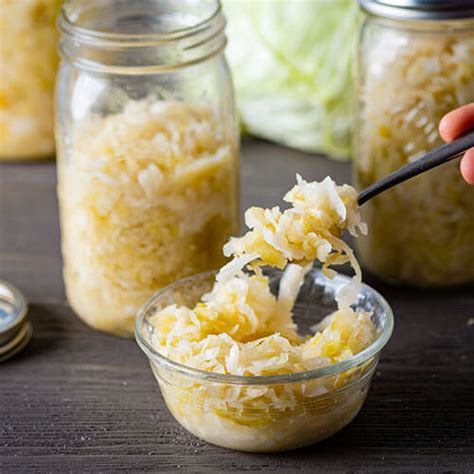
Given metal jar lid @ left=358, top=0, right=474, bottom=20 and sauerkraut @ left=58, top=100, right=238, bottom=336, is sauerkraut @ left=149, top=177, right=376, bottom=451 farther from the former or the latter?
metal jar lid @ left=358, top=0, right=474, bottom=20

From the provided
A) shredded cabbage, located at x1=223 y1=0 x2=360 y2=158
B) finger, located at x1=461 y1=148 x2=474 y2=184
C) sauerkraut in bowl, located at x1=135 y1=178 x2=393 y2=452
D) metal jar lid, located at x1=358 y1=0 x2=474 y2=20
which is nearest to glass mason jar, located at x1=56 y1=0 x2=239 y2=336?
sauerkraut in bowl, located at x1=135 y1=178 x2=393 y2=452

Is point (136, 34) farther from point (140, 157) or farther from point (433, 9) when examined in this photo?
point (433, 9)

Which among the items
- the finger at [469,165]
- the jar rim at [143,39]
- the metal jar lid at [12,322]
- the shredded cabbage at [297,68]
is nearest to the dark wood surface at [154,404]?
the metal jar lid at [12,322]

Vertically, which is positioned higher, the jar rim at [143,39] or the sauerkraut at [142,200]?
the jar rim at [143,39]

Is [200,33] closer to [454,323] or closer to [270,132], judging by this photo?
[454,323]

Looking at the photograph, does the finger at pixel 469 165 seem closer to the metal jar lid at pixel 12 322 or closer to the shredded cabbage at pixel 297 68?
the metal jar lid at pixel 12 322

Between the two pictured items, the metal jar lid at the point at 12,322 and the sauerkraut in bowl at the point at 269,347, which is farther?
the metal jar lid at the point at 12,322

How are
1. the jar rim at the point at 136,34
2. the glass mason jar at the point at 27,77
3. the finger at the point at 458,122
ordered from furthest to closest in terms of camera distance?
the glass mason jar at the point at 27,77 < the jar rim at the point at 136,34 < the finger at the point at 458,122
